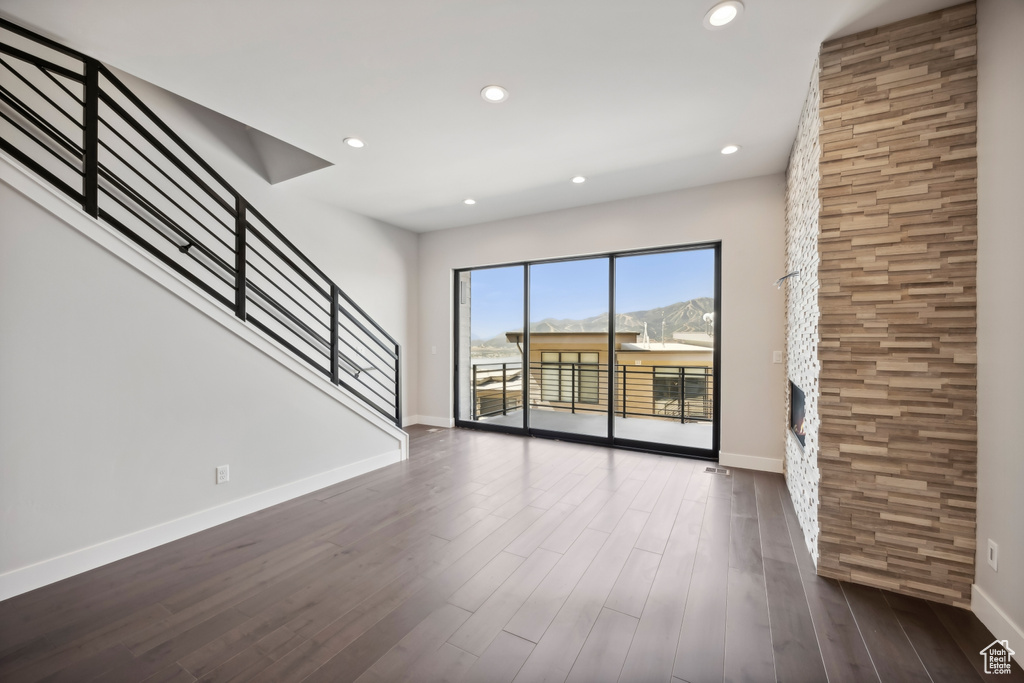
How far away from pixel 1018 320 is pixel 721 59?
1794 millimetres

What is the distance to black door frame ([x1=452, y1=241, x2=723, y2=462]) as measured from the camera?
4102 mm

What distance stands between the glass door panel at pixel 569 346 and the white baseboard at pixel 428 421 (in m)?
1.18

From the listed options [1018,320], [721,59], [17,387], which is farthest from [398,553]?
[721,59]

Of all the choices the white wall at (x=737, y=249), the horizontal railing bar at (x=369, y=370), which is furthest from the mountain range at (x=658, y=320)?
the horizontal railing bar at (x=369, y=370)

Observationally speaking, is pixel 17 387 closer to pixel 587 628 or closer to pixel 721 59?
pixel 587 628

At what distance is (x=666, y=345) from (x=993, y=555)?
139 inches

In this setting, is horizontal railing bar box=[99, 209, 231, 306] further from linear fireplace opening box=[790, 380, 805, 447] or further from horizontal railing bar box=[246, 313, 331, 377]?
linear fireplace opening box=[790, 380, 805, 447]

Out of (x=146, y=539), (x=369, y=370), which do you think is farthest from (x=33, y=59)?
(x=369, y=370)

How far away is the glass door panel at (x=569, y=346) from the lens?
195 inches

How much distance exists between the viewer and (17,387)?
195 centimetres

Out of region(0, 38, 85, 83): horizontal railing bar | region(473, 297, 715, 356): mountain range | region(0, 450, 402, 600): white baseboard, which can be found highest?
region(0, 38, 85, 83): horizontal railing bar

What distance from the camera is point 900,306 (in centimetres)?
197

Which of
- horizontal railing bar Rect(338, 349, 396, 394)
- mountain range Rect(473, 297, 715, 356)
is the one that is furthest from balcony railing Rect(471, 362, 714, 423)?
horizontal railing bar Rect(338, 349, 396, 394)

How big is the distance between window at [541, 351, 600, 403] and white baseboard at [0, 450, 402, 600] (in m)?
3.64
